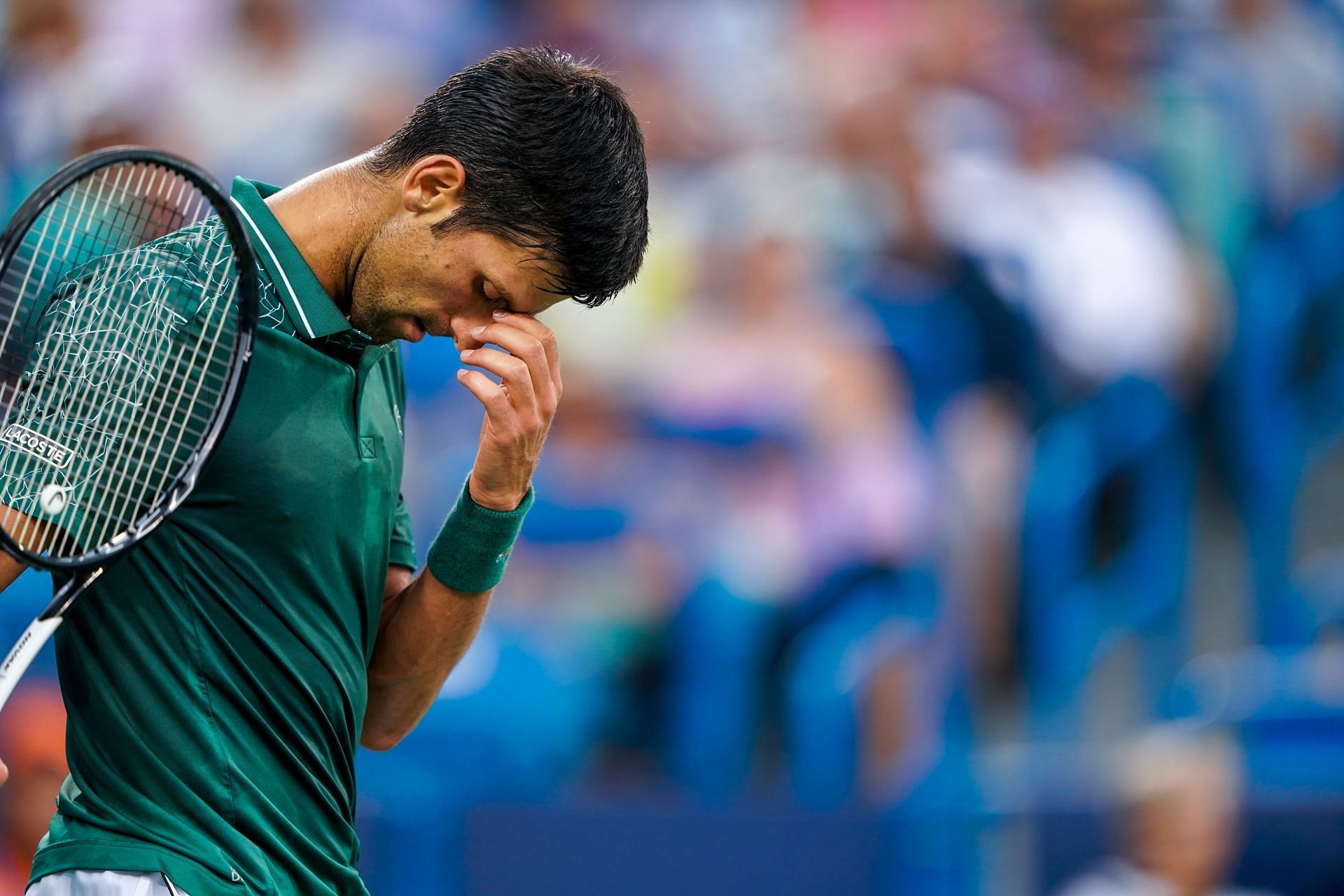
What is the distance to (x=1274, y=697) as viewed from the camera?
4809mm

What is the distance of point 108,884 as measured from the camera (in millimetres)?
1760

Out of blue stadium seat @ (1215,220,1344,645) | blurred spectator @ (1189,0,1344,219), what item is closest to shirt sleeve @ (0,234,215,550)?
blue stadium seat @ (1215,220,1344,645)

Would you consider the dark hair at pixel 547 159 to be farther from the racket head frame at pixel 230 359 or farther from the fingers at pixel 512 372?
the racket head frame at pixel 230 359

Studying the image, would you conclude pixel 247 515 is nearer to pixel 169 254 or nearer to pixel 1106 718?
pixel 169 254

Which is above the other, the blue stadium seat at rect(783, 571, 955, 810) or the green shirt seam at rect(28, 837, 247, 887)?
the blue stadium seat at rect(783, 571, 955, 810)

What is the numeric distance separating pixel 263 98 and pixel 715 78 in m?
1.74

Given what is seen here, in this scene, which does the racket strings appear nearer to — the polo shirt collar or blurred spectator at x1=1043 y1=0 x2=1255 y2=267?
the polo shirt collar

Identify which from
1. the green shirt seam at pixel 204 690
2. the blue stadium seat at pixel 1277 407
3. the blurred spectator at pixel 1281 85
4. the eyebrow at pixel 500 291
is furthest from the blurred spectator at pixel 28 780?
the blurred spectator at pixel 1281 85

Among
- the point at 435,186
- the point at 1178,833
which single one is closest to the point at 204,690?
the point at 435,186

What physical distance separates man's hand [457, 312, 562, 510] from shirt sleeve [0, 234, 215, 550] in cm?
32

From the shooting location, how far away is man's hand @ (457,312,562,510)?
1.86 m

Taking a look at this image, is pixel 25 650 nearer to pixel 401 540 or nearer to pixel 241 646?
pixel 241 646

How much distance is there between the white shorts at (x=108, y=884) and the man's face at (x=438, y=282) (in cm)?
65

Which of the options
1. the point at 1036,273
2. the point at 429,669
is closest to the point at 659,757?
the point at 1036,273
